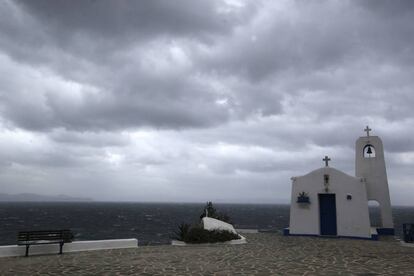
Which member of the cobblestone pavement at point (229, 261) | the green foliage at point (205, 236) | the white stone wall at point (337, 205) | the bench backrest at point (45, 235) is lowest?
the cobblestone pavement at point (229, 261)

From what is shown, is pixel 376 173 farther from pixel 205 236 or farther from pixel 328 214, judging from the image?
pixel 205 236

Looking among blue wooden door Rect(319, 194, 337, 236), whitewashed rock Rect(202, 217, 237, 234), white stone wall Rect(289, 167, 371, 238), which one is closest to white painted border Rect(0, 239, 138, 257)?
whitewashed rock Rect(202, 217, 237, 234)

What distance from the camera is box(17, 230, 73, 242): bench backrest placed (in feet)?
41.2

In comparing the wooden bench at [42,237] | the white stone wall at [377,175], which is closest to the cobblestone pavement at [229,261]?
the wooden bench at [42,237]

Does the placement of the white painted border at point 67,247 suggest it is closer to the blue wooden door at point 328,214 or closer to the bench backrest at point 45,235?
the bench backrest at point 45,235

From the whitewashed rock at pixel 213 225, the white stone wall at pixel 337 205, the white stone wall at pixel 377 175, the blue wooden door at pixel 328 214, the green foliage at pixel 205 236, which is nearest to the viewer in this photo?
the green foliage at pixel 205 236

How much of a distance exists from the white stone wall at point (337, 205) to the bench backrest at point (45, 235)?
1196 cm

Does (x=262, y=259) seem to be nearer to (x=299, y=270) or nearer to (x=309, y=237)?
(x=299, y=270)

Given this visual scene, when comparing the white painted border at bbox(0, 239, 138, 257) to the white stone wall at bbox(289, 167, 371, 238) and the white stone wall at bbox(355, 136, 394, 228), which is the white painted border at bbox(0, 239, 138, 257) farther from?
the white stone wall at bbox(355, 136, 394, 228)

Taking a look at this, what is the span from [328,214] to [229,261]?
976 centimetres

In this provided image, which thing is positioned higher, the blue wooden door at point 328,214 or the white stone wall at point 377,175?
the white stone wall at point 377,175

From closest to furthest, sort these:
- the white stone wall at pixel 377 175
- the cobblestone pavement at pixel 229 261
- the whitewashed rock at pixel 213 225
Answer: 1. the cobblestone pavement at pixel 229 261
2. the whitewashed rock at pixel 213 225
3. the white stone wall at pixel 377 175

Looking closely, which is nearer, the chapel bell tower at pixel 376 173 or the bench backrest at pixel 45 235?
the bench backrest at pixel 45 235

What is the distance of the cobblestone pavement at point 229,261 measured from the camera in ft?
32.1
